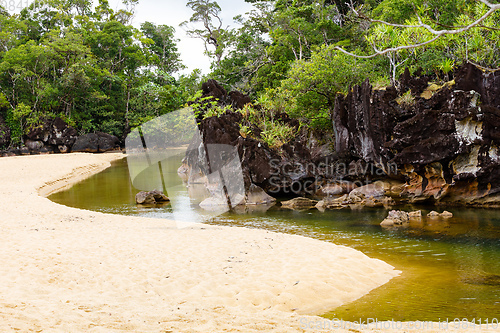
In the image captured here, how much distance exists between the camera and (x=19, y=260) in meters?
6.93

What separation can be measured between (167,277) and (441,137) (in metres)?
12.9

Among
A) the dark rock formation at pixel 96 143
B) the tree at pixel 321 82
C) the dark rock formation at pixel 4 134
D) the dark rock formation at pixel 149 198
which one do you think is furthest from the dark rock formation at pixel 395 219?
the dark rock formation at pixel 4 134

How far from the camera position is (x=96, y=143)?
4747cm

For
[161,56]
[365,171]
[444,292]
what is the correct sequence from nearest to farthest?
[444,292], [365,171], [161,56]

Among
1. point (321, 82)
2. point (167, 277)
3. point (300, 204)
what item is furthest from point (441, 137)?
point (167, 277)

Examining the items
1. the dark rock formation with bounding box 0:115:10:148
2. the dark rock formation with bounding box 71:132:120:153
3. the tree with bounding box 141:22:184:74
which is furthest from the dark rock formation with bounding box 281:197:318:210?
the tree with bounding box 141:22:184:74

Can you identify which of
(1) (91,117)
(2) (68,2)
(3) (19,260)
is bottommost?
(3) (19,260)

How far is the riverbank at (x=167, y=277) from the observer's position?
456cm

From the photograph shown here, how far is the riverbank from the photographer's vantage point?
456 centimetres

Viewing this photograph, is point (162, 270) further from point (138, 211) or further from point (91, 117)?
point (91, 117)

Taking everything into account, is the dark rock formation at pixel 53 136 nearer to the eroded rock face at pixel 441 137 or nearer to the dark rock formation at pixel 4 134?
the dark rock formation at pixel 4 134

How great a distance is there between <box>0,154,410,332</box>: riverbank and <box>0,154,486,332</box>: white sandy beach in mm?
17

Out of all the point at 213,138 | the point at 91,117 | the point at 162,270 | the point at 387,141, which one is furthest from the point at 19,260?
the point at 91,117

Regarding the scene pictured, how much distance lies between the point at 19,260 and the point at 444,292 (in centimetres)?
779
